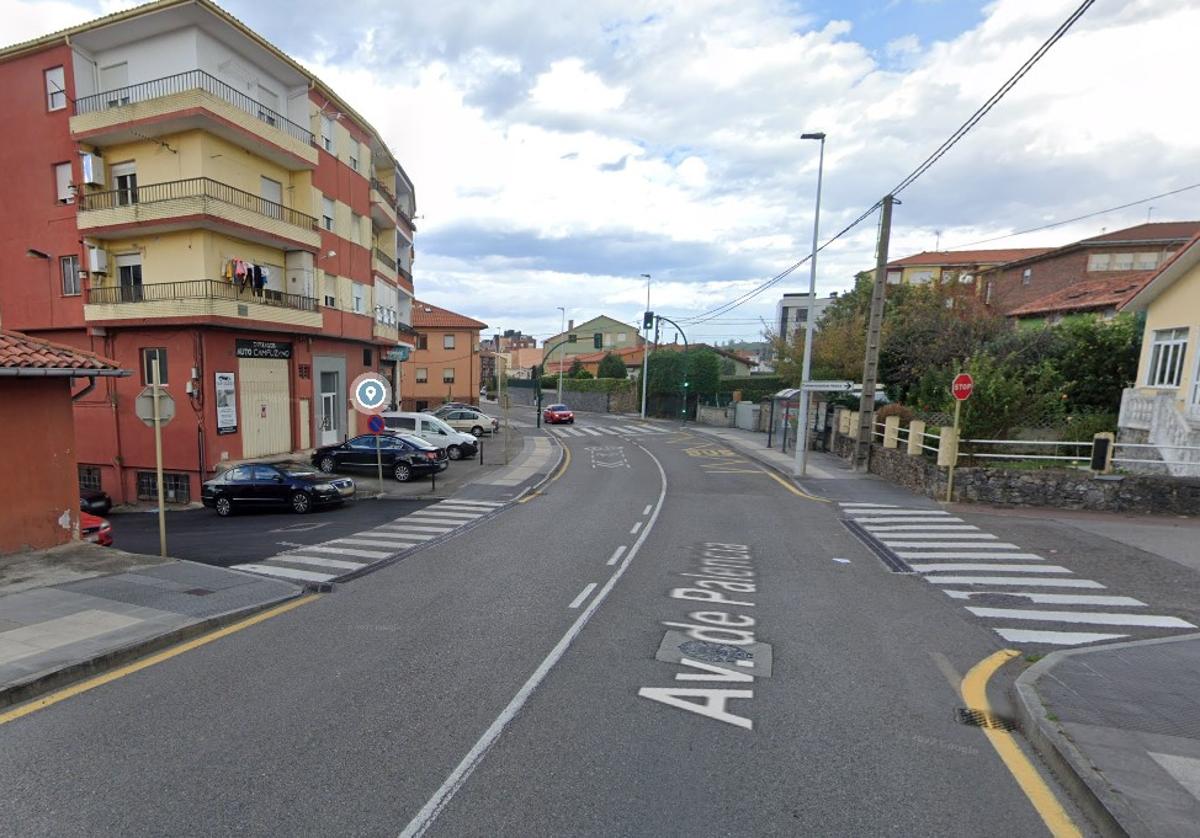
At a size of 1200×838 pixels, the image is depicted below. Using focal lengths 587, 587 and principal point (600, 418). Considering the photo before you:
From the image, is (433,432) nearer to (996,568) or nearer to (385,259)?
(385,259)

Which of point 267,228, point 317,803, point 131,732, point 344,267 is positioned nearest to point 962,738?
point 317,803

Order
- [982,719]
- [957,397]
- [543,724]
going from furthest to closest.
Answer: [957,397]
[982,719]
[543,724]

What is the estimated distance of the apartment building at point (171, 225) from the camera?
1783 centimetres

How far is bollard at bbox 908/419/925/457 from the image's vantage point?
16.9m

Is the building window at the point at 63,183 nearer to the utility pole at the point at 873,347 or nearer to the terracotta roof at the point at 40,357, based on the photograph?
the terracotta roof at the point at 40,357

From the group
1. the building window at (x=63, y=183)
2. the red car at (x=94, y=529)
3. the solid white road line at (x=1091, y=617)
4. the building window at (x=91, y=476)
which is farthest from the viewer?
the building window at (x=91, y=476)

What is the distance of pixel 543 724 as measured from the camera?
470 centimetres

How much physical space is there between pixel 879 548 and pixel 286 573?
34.0 feet

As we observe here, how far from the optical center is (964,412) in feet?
53.6

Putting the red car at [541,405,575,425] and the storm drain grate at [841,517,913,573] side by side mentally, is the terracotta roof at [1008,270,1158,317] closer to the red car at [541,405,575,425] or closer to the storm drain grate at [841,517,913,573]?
the storm drain grate at [841,517,913,573]

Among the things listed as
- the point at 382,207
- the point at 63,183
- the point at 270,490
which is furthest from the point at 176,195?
the point at 382,207

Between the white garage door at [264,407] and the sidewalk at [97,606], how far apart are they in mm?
10711

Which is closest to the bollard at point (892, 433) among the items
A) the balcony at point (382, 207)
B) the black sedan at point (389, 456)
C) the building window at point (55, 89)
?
the black sedan at point (389, 456)

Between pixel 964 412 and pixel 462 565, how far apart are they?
46.9 feet
